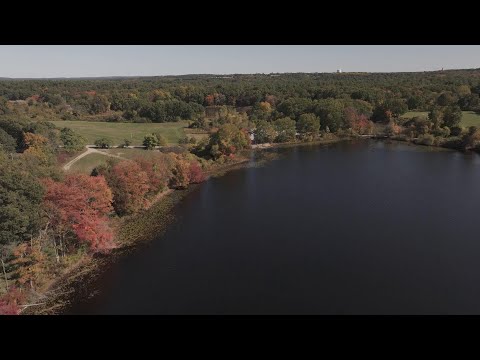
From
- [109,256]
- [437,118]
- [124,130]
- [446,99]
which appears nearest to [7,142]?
[124,130]

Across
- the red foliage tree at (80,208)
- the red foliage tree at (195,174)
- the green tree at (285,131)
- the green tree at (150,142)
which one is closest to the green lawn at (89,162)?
the green tree at (150,142)

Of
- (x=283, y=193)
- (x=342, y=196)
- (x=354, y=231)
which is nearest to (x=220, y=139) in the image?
(x=283, y=193)

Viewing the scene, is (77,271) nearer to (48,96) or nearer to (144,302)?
(144,302)

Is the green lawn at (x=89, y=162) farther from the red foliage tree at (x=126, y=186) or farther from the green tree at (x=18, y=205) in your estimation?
the green tree at (x=18, y=205)

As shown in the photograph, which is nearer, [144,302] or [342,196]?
[144,302]

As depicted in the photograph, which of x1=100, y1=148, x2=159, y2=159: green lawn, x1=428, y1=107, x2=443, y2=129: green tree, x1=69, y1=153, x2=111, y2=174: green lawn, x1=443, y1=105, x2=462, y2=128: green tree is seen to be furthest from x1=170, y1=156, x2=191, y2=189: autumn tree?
x1=443, y1=105, x2=462, y2=128: green tree

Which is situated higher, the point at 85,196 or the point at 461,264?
the point at 85,196

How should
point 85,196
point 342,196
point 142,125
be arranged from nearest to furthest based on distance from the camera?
point 85,196 → point 342,196 → point 142,125
